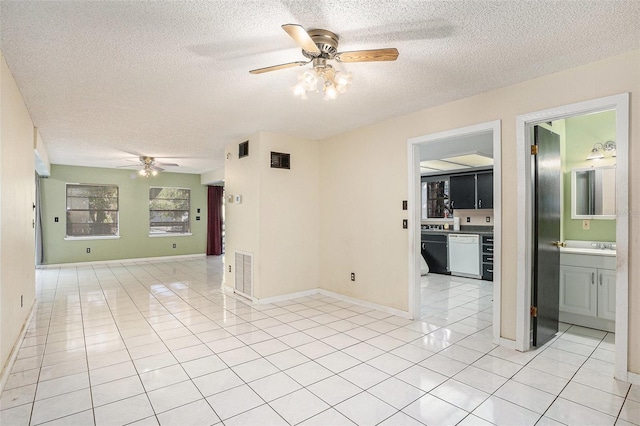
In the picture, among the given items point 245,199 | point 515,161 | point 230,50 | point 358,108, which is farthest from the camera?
point 245,199

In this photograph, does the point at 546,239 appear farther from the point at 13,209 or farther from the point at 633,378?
the point at 13,209

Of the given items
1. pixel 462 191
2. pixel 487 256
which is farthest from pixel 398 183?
pixel 462 191

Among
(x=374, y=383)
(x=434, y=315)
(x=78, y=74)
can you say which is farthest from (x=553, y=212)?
(x=78, y=74)

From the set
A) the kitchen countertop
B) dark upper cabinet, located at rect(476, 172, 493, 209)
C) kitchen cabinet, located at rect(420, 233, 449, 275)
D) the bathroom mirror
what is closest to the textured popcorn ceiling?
the bathroom mirror

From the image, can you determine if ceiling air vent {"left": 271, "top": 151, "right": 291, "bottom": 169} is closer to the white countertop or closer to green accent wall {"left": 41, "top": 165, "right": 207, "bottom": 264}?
the white countertop

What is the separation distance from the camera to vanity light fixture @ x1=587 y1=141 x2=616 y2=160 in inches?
152

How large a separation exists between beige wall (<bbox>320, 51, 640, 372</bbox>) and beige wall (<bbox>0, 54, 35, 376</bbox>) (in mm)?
3654

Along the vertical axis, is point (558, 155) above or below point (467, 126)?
below

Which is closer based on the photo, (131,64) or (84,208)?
(131,64)

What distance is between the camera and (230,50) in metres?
2.37

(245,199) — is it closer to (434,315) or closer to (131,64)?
(131,64)

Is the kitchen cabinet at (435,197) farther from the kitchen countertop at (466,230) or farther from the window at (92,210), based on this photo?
the window at (92,210)

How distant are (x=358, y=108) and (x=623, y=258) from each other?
2.73m

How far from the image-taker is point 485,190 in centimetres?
644
